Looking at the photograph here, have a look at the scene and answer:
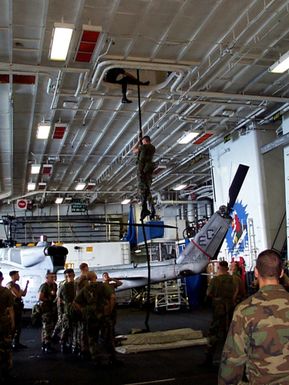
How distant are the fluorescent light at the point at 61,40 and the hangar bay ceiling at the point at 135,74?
0.66ft

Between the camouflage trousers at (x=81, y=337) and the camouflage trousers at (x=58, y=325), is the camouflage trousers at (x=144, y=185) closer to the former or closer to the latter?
the camouflage trousers at (x=81, y=337)

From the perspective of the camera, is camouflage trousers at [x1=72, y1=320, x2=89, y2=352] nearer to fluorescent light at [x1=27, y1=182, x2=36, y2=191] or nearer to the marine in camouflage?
the marine in camouflage

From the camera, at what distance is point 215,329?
245 inches

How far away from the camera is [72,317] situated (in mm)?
7652

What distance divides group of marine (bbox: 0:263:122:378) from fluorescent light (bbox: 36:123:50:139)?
154 inches

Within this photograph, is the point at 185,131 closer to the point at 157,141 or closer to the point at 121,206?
the point at 157,141

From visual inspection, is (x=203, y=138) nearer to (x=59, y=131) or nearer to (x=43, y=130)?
(x=59, y=131)

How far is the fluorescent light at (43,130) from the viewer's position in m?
11.0

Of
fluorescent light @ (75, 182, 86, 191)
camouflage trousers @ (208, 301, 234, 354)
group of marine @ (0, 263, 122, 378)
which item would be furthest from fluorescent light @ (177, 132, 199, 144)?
fluorescent light @ (75, 182, 86, 191)

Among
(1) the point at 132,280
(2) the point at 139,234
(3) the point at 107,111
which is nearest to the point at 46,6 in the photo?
(3) the point at 107,111

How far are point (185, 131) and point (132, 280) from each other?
14.0 ft

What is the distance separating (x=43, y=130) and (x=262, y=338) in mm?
9723

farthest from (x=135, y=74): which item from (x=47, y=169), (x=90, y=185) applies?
(x=90, y=185)

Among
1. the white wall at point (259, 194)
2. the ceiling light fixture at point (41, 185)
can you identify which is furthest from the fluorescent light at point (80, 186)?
the white wall at point (259, 194)
